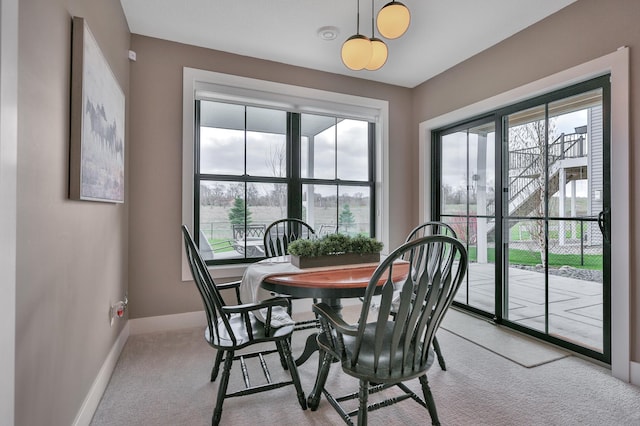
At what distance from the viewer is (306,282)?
5.51 feet

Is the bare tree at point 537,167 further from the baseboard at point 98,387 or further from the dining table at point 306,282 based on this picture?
the baseboard at point 98,387

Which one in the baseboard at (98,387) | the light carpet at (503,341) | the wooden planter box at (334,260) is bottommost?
the light carpet at (503,341)

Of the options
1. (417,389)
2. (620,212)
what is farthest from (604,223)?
(417,389)

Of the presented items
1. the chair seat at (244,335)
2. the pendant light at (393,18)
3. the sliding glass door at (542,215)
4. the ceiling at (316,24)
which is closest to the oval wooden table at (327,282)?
the chair seat at (244,335)

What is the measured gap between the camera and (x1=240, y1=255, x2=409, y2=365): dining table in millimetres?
1614

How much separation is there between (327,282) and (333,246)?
0.42 m

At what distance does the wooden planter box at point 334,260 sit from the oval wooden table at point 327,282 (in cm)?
5

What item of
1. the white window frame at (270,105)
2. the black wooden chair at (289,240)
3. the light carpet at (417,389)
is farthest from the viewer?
the white window frame at (270,105)

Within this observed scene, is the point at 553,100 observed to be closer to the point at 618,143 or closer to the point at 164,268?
the point at 618,143

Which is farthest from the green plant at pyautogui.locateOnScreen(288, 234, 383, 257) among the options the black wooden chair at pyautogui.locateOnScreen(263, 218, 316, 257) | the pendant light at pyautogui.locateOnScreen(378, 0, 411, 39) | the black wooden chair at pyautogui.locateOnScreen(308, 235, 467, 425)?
the pendant light at pyautogui.locateOnScreen(378, 0, 411, 39)

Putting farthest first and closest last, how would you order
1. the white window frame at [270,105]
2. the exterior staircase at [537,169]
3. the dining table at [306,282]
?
the white window frame at [270,105]
the exterior staircase at [537,169]
the dining table at [306,282]

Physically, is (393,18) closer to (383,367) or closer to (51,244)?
(383,367)

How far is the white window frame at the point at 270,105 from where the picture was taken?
304 cm

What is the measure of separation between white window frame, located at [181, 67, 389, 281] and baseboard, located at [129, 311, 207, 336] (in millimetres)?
358
